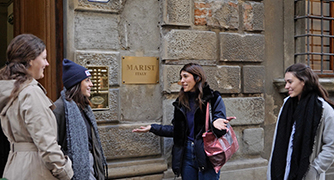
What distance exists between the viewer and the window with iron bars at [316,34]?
509 cm

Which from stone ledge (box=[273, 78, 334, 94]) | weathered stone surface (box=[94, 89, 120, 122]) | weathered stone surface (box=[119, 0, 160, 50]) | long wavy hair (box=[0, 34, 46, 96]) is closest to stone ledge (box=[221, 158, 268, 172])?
stone ledge (box=[273, 78, 334, 94])

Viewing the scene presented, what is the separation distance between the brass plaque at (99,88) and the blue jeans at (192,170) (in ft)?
3.36

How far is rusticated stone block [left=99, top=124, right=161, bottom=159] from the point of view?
12.7ft

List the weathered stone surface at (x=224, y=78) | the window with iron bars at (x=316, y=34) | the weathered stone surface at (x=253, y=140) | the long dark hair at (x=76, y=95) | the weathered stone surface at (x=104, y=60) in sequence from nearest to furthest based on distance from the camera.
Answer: the long dark hair at (x=76, y=95) < the weathered stone surface at (x=104, y=60) < the weathered stone surface at (x=224, y=78) < the weathered stone surface at (x=253, y=140) < the window with iron bars at (x=316, y=34)

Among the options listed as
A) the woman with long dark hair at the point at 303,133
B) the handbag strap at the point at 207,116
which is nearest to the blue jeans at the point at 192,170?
the handbag strap at the point at 207,116

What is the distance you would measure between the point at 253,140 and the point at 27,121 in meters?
3.16

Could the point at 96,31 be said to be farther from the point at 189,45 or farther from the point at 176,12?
the point at 189,45

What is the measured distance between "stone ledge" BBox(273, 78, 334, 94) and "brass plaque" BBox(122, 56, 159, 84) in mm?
1704

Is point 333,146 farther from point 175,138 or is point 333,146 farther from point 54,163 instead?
point 54,163

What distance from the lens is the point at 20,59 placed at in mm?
2334

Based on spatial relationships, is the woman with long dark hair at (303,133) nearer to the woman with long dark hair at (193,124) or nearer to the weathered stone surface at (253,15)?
the woman with long dark hair at (193,124)

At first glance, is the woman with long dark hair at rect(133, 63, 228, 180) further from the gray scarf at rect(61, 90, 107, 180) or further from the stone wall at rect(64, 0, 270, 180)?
the gray scarf at rect(61, 90, 107, 180)

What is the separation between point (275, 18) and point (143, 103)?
87.4 inches

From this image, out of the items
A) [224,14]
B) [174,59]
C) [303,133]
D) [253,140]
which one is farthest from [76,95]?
[253,140]
